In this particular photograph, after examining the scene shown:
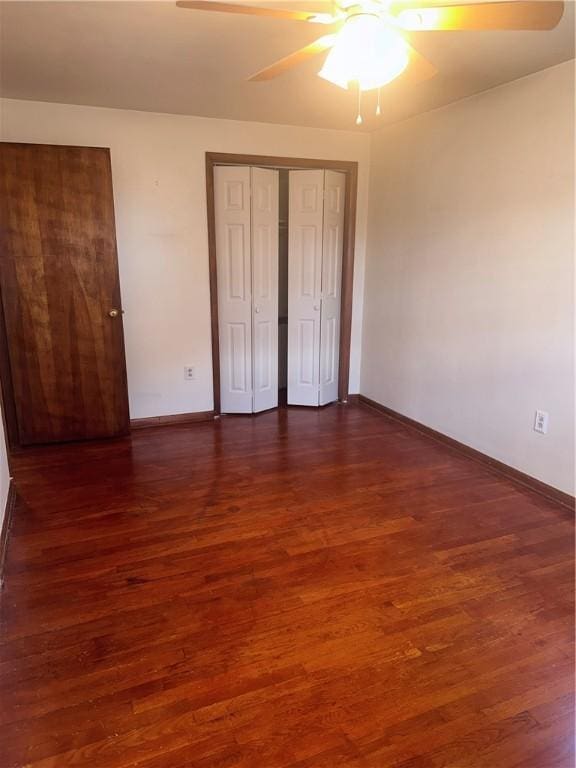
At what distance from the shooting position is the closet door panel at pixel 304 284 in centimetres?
421

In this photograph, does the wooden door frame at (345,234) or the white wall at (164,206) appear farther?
the wooden door frame at (345,234)

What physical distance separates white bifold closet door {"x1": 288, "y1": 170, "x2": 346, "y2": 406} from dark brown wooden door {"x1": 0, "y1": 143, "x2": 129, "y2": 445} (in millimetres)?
1536

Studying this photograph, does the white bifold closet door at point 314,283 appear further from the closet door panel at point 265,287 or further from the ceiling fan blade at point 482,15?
the ceiling fan blade at point 482,15

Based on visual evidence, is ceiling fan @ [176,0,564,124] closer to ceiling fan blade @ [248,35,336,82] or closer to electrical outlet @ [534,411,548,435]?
ceiling fan blade @ [248,35,336,82]

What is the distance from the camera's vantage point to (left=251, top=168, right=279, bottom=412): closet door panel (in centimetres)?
411

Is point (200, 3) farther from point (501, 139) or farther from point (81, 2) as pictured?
point (501, 139)

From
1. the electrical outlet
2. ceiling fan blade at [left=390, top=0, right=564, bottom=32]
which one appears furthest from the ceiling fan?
the electrical outlet

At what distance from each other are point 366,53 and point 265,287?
2.69m

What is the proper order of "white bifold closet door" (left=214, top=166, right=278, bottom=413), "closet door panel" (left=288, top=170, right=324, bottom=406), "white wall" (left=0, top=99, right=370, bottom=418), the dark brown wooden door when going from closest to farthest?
the dark brown wooden door < "white wall" (left=0, top=99, right=370, bottom=418) < "white bifold closet door" (left=214, top=166, right=278, bottom=413) < "closet door panel" (left=288, top=170, right=324, bottom=406)

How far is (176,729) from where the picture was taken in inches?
59.5

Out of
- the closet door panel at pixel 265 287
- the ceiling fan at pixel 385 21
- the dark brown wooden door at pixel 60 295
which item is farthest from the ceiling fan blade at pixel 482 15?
the closet door panel at pixel 265 287

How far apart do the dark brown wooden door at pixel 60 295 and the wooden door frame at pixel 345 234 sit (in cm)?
78

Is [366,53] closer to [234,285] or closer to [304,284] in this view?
[234,285]

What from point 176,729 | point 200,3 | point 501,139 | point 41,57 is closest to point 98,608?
point 176,729
